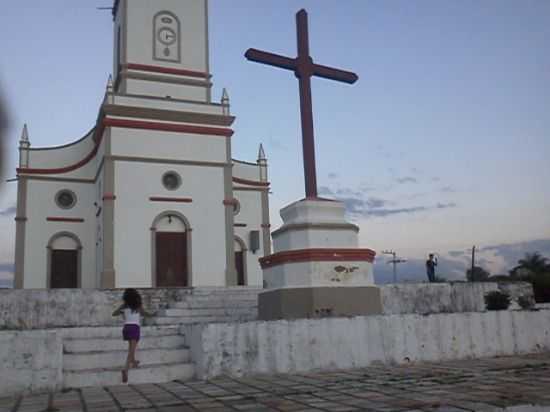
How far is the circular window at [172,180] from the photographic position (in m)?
18.4

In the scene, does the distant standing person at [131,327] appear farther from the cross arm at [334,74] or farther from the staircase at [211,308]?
the cross arm at [334,74]

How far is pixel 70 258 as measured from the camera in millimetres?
19672

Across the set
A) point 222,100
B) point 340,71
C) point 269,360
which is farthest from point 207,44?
point 269,360

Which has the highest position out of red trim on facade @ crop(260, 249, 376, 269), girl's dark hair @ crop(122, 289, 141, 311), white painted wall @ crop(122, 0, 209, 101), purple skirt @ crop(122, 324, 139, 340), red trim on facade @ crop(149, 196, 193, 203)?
white painted wall @ crop(122, 0, 209, 101)

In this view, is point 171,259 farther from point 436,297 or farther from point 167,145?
point 436,297

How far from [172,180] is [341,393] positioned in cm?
1368

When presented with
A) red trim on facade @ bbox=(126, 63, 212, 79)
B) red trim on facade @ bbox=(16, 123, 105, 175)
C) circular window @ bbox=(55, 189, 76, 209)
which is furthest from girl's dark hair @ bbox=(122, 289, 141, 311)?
red trim on facade @ bbox=(126, 63, 212, 79)

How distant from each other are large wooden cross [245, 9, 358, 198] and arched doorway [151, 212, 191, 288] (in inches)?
365

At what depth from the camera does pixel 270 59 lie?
31.8 ft

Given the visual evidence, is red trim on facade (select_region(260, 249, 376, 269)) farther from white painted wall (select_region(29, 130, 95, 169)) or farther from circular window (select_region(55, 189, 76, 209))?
white painted wall (select_region(29, 130, 95, 169))

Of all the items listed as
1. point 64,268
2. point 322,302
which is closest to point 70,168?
point 64,268

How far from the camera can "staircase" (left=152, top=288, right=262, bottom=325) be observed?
1058 centimetres

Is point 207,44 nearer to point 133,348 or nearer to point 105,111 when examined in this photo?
point 105,111

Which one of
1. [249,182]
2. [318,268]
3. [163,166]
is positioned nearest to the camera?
[318,268]
